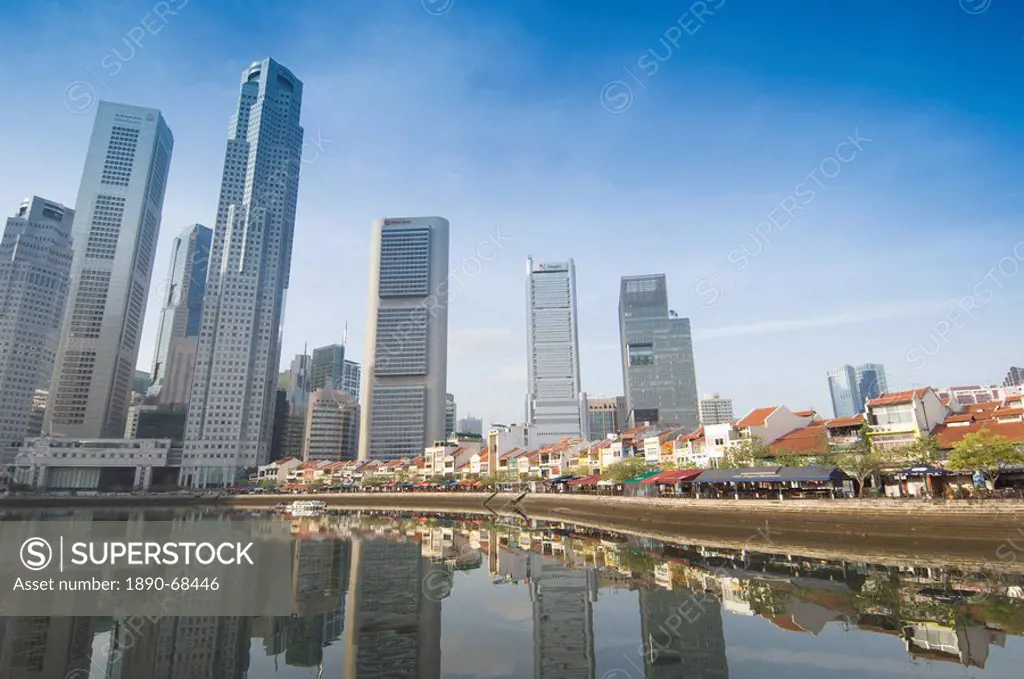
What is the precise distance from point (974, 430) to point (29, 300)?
230928 millimetres

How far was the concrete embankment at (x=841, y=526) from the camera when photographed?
99.7 ft

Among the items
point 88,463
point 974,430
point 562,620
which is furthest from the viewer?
point 88,463

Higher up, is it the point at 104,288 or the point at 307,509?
the point at 104,288

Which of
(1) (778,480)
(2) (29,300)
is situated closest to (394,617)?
(1) (778,480)

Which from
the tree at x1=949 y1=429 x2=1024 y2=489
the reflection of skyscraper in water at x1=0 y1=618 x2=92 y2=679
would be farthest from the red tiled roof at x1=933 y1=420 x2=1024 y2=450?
the reflection of skyscraper in water at x1=0 y1=618 x2=92 y2=679

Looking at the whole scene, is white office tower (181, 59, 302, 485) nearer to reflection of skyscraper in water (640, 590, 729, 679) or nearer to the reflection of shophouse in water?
the reflection of shophouse in water

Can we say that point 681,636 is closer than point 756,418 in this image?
Yes

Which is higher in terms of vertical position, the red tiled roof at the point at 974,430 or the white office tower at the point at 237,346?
the white office tower at the point at 237,346

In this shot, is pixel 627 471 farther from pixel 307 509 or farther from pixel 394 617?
pixel 394 617

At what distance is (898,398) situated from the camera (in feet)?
180

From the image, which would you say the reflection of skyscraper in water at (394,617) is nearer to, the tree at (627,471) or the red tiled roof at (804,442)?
the tree at (627,471)

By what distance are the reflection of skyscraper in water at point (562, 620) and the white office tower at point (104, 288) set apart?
646ft

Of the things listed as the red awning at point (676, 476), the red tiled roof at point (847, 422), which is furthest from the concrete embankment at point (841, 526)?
the red tiled roof at point (847, 422)

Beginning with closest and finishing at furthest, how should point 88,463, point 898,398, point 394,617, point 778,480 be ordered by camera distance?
point 394,617, point 778,480, point 898,398, point 88,463
